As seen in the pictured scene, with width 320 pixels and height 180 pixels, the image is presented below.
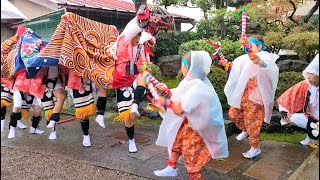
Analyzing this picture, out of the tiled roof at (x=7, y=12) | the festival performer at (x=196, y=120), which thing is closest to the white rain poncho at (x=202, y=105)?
the festival performer at (x=196, y=120)

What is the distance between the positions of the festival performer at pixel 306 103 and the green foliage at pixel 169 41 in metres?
6.18

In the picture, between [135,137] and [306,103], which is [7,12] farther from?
[135,137]

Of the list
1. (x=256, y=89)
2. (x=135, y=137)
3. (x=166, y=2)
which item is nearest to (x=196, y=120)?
(x=256, y=89)

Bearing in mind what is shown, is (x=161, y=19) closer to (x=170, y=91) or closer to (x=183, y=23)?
(x=170, y=91)

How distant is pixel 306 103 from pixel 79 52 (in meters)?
3.02

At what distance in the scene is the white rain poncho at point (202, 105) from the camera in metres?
3.12

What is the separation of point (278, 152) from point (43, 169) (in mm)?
3254

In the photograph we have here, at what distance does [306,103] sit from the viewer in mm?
3709

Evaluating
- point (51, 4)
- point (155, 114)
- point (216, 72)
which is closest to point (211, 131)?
point (216, 72)

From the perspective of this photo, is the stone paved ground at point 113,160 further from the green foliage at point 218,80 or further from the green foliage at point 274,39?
the green foliage at point 274,39

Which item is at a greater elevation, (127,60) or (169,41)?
(127,60)

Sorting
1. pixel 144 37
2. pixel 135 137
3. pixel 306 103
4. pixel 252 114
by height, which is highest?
pixel 144 37

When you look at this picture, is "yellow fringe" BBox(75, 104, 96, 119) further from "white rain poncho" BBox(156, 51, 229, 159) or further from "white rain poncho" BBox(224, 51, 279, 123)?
"white rain poncho" BBox(224, 51, 279, 123)

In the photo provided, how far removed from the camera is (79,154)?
4727 mm
